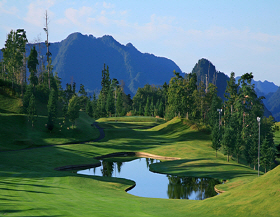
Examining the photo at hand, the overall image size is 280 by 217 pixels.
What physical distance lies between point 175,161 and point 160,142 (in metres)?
22.8

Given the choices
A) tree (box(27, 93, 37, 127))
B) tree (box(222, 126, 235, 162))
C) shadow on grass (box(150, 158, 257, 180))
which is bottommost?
shadow on grass (box(150, 158, 257, 180))

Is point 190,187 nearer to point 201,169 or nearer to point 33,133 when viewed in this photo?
point 201,169

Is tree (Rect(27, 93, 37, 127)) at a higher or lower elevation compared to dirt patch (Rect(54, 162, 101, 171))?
higher

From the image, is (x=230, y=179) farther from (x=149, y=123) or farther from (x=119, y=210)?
(x=149, y=123)

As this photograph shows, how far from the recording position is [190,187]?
120ft

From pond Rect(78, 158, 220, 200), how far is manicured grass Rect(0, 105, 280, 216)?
6.02ft

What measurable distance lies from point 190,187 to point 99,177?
12.3 metres

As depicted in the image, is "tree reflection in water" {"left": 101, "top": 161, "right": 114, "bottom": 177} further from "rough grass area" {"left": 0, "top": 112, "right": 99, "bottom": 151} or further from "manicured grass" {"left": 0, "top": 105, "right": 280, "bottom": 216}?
"rough grass area" {"left": 0, "top": 112, "right": 99, "bottom": 151}

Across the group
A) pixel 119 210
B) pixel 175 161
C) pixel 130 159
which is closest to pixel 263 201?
pixel 119 210

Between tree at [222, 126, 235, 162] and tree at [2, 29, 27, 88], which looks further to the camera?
tree at [2, 29, 27, 88]

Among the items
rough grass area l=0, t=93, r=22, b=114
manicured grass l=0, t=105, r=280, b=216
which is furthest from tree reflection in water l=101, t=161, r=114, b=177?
rough grass area l=0, t=93, r=22, b=114

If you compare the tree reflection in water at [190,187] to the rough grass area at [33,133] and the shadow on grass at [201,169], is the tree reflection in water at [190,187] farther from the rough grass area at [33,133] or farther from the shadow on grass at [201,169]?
the rough grass area at [33,133]

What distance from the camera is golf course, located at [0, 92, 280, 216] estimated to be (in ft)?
60.1

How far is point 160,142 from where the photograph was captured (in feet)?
241
